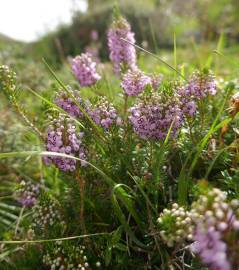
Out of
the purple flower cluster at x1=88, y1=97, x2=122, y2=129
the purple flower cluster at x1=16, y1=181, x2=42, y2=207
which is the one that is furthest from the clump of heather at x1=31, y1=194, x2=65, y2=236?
the purple flower cluster at x1=88, y1=97, x2=122, y2=129

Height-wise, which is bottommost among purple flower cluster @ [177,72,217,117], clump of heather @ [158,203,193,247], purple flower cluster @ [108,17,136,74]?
clump of heather @ [158,203,193,247]

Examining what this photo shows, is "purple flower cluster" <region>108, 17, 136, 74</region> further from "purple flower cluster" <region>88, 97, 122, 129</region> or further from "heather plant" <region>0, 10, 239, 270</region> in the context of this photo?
"purple flower cluster" <region>88, 97, 122, 129</region>

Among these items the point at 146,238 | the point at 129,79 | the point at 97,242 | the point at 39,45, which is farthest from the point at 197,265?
the point at 39,45

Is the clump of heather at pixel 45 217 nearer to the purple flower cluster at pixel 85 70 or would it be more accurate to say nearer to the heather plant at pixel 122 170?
the heather plant at pixel 122 170

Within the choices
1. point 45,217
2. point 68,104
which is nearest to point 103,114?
point 68,104

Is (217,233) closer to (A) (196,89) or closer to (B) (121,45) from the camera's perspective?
(A) (196,89)
